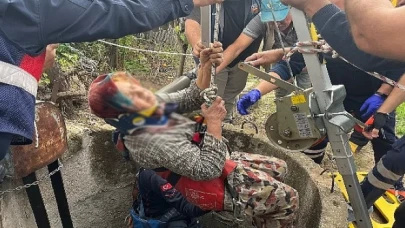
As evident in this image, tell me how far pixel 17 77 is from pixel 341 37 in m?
1.05

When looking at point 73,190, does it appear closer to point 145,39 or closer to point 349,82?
point 349,82

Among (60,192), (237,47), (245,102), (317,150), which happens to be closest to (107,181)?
(60,192)

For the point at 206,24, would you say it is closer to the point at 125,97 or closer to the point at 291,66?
the point at 291,66

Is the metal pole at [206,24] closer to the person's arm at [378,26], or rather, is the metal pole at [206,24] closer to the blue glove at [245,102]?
the blue glove at [245,102]

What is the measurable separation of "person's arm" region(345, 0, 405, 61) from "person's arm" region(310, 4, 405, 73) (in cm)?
21

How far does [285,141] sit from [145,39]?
10.9 ft

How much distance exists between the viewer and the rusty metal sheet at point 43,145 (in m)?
2.02

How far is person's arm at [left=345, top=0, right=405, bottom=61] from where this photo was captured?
1150 mm

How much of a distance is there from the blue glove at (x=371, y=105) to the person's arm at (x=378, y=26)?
153cm

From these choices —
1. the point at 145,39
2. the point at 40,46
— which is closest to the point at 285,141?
the point at 40,46

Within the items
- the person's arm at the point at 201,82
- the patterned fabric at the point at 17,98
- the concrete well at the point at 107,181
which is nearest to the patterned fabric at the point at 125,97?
the patterned fabric at the point at 17,98

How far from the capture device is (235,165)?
7.13 feet

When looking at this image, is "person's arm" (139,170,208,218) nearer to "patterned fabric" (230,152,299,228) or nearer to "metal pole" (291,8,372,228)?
"patterned fabric" (230,152,299,228)

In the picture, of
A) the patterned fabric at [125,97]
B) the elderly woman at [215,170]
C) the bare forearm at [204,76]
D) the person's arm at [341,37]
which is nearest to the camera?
the patterned fabric at [125,97]
